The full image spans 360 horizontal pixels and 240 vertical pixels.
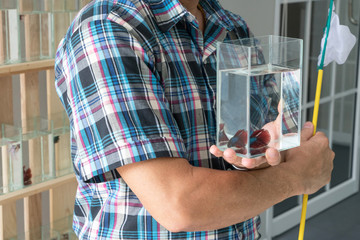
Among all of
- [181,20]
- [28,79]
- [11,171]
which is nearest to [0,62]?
[28,79]

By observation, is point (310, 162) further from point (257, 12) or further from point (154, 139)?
point (257, 12)

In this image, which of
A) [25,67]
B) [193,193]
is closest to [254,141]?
[193,193]

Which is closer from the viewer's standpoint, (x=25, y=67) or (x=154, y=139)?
(x=154, y=139)

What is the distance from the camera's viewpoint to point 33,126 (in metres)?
1.94

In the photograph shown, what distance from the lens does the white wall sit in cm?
269

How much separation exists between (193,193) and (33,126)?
1.14 metres

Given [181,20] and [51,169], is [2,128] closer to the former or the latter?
[51,169]

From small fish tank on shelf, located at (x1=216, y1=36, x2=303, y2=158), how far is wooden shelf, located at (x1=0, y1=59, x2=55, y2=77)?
1.00 metres

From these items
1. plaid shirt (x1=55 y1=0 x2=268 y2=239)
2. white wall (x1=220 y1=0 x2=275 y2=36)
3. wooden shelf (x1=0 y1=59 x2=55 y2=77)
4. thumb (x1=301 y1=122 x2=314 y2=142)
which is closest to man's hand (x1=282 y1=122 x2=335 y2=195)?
thumb (x1=301 y1=122 x2=314 y2=142)

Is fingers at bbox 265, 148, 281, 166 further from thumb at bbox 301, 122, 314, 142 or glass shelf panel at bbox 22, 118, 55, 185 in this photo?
glass shelf panel at bbox 22, 118, 55, 185

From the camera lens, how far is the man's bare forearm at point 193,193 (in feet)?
3.07

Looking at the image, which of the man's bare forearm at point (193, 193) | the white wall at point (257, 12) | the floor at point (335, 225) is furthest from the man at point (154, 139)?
the floor at point (335, 225)

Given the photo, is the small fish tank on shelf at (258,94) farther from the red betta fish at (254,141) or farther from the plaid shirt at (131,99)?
the plaid shirt at (131,99)

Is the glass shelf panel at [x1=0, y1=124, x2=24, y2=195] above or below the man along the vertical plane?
below
